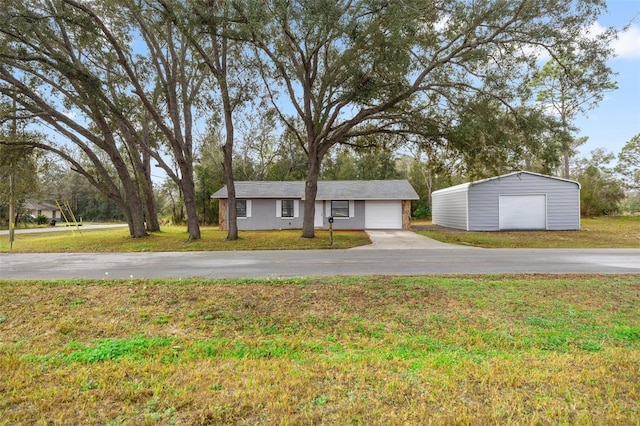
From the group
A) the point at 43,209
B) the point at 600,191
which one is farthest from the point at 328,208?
the point at 43,209

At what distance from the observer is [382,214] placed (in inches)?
Result: 870

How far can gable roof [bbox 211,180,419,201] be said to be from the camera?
21.9 meters

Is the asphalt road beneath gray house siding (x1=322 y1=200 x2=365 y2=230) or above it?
beneath

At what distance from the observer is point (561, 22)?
11.2m

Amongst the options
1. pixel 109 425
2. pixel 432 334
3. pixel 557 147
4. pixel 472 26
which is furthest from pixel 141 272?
pixel 557 147

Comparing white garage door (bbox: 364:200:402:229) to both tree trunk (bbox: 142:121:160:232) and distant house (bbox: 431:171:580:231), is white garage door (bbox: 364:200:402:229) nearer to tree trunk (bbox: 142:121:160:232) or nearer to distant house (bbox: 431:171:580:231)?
distant house (bbox: 431:171:580:231)

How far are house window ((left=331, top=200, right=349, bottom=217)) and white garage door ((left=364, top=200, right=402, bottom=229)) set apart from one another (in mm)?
1248

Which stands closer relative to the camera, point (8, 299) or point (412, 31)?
point (8, 299)

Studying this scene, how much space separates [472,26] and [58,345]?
44.5 feet

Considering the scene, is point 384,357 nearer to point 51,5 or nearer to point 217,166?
point 51,5

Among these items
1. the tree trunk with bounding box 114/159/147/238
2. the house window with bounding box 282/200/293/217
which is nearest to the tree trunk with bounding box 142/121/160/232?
the tree trunk with bounding box 114/159/147/238

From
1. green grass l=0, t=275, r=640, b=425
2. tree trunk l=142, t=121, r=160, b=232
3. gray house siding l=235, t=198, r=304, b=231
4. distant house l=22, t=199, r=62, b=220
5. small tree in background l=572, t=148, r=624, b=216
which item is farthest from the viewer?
distant house l=22, t=199, r=62, b=220

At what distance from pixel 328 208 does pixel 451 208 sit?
8.64 metres

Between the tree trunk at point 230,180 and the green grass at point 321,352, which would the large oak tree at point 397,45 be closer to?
the tree trunk at point 230,180
